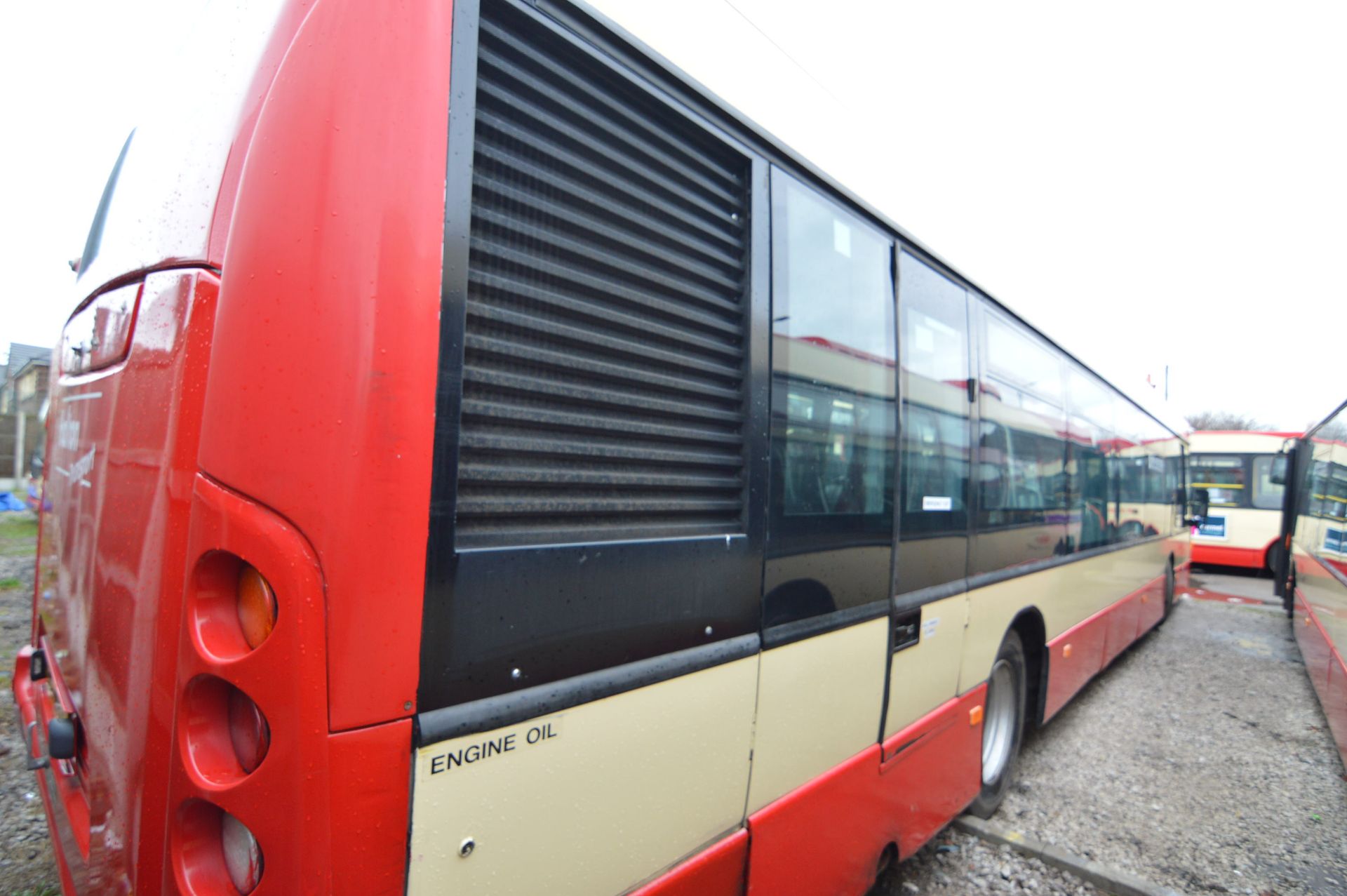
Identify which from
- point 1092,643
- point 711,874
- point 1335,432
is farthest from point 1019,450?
point 1335,432

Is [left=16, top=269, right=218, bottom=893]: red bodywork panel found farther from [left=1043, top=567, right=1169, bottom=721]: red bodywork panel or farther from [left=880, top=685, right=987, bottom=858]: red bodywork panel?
[left=1043, top=567, right=1169, bottom=721]: red bodywork panel

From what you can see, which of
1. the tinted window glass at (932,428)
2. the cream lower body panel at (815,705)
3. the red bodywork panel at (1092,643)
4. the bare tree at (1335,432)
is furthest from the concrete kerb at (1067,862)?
the bare tree at (1335,432)

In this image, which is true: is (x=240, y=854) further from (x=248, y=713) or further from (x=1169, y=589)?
(x=1169, y=589)

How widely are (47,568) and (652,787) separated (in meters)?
2.20

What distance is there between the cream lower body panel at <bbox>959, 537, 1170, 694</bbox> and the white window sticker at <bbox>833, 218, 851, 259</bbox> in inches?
70.6

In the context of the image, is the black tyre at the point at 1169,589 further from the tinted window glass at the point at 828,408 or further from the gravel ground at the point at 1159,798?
the tinted window glass at the point at 828,408

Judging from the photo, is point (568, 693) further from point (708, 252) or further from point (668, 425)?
point (708, 252)

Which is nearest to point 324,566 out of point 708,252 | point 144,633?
point 144,633

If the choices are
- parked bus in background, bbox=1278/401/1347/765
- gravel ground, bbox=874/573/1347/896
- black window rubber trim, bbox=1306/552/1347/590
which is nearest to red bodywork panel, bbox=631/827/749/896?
gravel ground, bbox=874/573/1347/896

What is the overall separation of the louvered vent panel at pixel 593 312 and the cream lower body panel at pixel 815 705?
523 millimetres

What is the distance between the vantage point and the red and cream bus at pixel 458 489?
3.69 ft

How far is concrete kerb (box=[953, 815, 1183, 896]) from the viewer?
3158mm

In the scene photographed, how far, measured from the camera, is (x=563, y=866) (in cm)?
145

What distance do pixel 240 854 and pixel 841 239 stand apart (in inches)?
90.7
